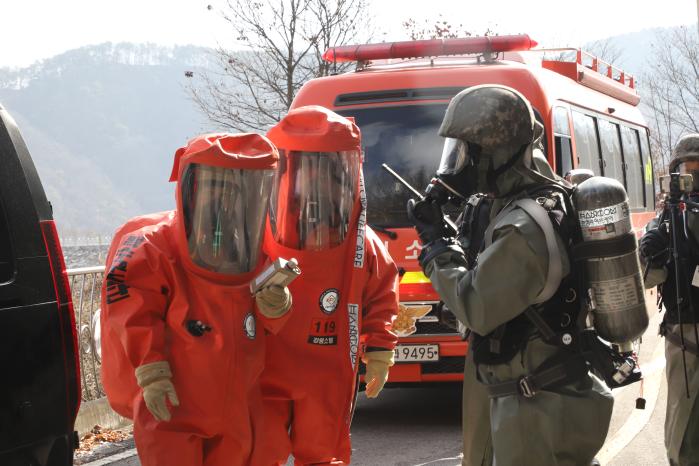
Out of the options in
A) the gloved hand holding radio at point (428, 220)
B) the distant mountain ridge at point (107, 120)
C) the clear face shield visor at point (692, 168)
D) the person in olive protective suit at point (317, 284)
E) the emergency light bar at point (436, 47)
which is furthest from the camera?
the distant mountain ridge at point (107, 120)

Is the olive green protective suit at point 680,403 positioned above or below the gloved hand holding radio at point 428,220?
below

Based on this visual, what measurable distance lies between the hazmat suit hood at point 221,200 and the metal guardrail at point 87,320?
3.91 m

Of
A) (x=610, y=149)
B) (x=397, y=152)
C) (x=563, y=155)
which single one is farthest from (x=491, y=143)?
(x=610, y=149)

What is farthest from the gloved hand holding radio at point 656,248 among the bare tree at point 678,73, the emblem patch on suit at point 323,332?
the bare tree at point 678,73

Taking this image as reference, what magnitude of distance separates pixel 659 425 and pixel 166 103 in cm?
14926

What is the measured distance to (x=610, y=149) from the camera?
10641mm

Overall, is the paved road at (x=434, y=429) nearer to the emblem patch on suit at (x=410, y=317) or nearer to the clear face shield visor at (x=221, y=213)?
the emblem patch on suit at (x=410, y=317)

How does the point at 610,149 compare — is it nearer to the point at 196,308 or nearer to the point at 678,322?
the point at 678,322

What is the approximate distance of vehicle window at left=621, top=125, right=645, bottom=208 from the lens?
37.5ft

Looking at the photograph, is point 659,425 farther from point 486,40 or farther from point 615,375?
point 615,375

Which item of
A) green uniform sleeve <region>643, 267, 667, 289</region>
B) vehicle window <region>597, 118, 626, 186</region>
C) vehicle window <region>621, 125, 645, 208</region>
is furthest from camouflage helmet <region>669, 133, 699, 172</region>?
vehicle window <region>621, 125, 645, 208</region>

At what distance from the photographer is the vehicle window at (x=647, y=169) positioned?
12.7 metres

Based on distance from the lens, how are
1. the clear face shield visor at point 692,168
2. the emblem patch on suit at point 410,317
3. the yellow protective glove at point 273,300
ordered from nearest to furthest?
the yellow protective glove at point 273,300
the clear face shield visor at point 692,168
the emblem patch on suit at point 410,317

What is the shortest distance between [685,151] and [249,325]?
2.70 meters
